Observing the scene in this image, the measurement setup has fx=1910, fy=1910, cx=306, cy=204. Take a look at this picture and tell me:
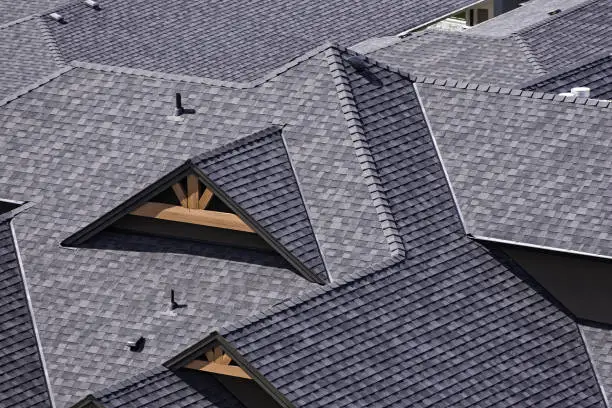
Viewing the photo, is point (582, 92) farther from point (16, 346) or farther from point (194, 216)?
point (16, 346)

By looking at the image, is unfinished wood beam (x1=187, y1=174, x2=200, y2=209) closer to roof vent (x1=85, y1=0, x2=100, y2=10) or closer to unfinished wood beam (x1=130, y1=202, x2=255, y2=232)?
unfinished wood beam (x1=130, y1=202, x2=255, y2=232)

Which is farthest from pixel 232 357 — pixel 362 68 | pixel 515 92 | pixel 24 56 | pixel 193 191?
Answer: pixel 24 56

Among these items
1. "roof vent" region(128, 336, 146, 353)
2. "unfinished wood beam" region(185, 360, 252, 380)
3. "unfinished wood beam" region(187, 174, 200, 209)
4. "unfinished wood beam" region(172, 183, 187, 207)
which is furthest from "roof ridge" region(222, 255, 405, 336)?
"unfinished wood beam" region(172, 183, 187, 207)

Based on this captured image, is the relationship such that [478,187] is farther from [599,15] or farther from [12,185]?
[599,15]

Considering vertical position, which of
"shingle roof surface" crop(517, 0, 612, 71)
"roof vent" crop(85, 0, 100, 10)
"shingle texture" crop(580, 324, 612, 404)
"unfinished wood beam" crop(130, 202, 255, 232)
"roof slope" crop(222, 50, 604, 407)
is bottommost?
"shingle texture" crop(580, 324, 612, 404)

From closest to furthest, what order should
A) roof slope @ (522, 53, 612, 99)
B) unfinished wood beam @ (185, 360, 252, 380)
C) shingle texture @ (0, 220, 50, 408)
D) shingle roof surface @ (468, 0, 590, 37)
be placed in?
unfinished wood beam @ (185, 360, 252, 380), shingle texture @ (0, 220, 50, 408), roof slope @ (522, 53, 612, 99), shingle roof surface @ (468, 0, 590, 37)

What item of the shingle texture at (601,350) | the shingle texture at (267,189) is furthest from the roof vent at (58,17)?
the shingle texture at (601,350)

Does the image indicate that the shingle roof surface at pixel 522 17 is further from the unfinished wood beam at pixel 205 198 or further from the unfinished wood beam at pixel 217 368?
the unfinished wood beam at pixel 217 368
